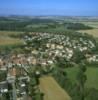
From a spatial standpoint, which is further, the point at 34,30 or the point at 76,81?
the point at 34,30

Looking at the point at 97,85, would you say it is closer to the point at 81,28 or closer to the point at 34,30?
the point at 34,30

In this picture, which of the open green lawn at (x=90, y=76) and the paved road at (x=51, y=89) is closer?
the paved road at (x=51, y=89)

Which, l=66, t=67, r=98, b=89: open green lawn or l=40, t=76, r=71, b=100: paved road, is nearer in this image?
l=40, t=76, r=71, b=100: paved road

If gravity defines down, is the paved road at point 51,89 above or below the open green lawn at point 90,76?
above

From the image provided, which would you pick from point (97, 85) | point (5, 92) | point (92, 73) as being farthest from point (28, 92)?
point (92, 73)

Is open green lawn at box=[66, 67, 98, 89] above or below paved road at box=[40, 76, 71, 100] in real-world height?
Answer: below

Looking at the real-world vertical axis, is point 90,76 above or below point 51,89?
below

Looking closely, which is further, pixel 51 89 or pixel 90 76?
pixel 90 76

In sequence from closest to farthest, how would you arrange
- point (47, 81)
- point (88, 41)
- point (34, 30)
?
point (47, 81)
point (88, 41)
point (34, 30)
